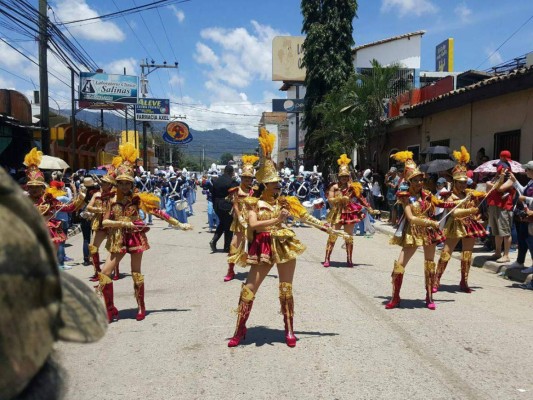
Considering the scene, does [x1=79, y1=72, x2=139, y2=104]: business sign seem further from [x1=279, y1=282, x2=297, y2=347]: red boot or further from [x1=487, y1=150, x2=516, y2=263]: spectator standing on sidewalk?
[x1=279, y1=282, x2=297, y2=347]: red boot

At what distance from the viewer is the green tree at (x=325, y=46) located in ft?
94.7

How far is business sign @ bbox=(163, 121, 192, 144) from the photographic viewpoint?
3431 centimetres

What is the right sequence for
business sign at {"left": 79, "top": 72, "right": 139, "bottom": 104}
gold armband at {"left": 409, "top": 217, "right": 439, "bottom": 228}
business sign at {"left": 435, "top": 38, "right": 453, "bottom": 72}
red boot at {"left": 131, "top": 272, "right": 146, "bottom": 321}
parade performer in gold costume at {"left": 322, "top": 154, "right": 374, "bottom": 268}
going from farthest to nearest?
1. business sign at {"left": 435, "top": 38, "right": 453, "bottom": 72}
2. business sign at {"left": 79, "top": 72, "right": 139, "bottom": 104}
3. parade performer in gold costume at {"left": 322, "top": 154, "right": 374, "bottom": 268}
4. gold armband at {"left": 409, "top": 217, "right": 439, "bottom": 228}
5. red boot at {"left": 131, "top": 272, "right": 146, "bottom": 321}

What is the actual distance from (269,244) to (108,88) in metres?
28.8

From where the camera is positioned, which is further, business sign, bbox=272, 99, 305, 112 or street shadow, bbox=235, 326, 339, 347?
business sign, bbox=272, 99, 305, 112

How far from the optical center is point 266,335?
579 centimetres

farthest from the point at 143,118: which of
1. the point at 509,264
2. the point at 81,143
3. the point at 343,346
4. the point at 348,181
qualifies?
the point at 343,346

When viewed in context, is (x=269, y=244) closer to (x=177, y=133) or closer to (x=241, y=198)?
(x=241, y=198)

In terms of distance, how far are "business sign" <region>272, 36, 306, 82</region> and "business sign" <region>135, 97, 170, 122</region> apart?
774 inches

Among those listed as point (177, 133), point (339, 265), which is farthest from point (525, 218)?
point (177, 133)

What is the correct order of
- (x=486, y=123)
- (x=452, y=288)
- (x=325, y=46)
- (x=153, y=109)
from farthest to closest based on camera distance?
(x=153, y=109), (x=325, y=46), (x=486, y=123), (x=452, y=288)

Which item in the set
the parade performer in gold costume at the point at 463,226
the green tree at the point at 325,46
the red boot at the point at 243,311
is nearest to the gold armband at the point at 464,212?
the parade performer in gold costume at the point at 463,226

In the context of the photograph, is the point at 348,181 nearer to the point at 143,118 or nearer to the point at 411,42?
the point at 143,118

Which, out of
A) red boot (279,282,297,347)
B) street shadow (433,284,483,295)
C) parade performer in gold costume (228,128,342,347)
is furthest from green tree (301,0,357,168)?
red boot (279,282,297,347)
